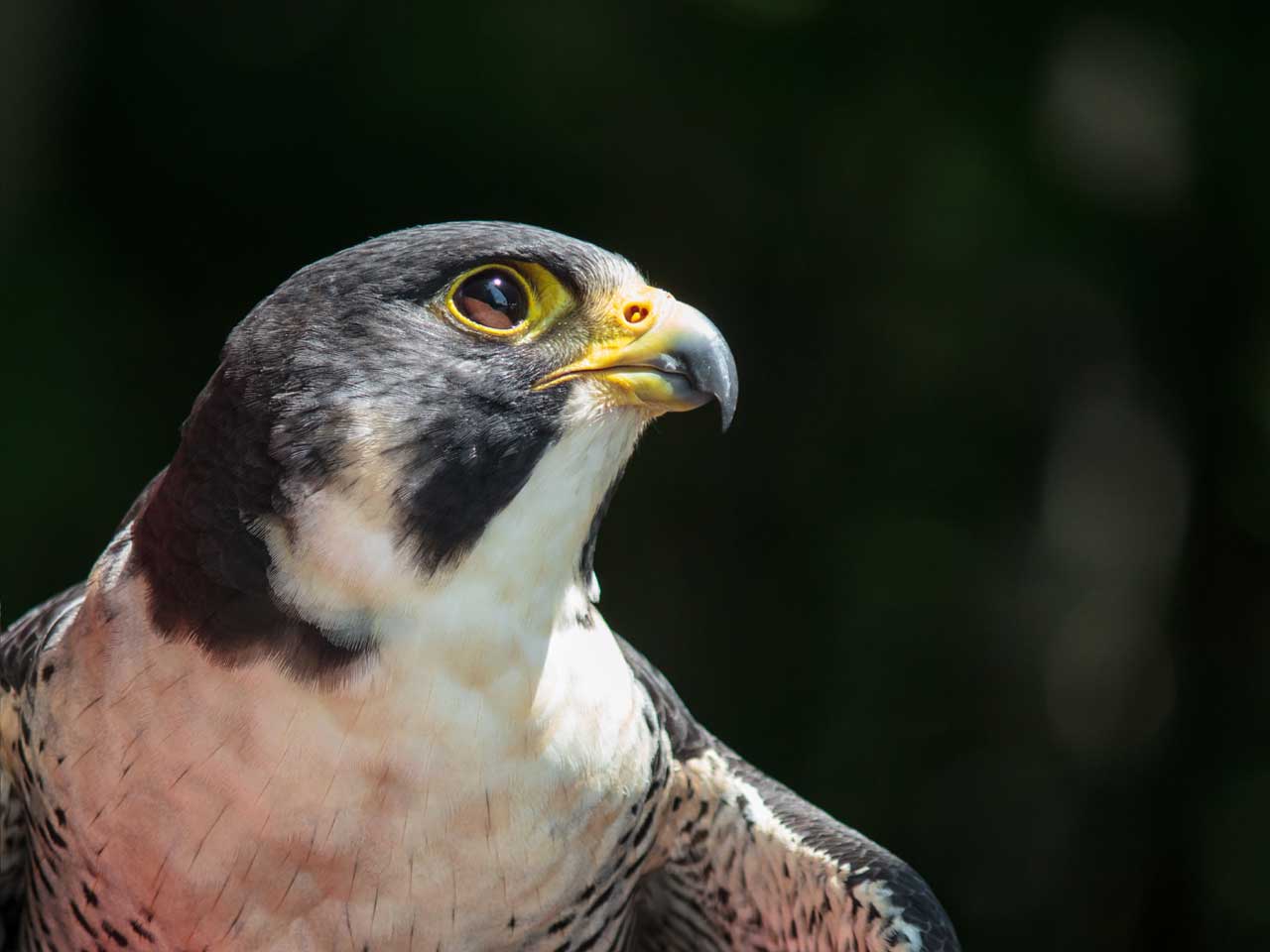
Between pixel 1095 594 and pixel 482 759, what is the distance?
3.74 m

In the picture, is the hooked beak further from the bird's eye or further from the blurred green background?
the blurred green background

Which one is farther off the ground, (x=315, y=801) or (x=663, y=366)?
(x=663, y=366)

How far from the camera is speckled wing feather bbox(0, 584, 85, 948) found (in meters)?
2.38

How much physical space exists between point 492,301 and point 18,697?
1020 mm

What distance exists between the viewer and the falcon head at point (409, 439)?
2.04 metres

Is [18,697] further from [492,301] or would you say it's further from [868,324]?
[868,324]

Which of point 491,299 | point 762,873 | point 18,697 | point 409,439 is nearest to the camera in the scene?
point 409,439

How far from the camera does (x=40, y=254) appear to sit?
4.72 meters

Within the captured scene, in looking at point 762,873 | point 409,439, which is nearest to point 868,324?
point 762,873

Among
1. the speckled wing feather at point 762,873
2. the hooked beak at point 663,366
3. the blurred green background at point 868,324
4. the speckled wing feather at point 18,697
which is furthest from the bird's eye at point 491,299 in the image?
the blurred green background at point 868,324

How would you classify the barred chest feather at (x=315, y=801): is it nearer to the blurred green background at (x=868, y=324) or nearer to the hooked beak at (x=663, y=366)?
the hooked beak at (x=663, y=366)

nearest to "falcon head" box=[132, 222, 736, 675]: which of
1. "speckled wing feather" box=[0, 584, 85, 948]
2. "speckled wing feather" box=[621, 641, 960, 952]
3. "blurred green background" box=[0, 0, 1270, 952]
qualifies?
"speckled wing feather" box=[0, 584, 85, 948]

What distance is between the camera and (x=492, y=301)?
7.14 feet

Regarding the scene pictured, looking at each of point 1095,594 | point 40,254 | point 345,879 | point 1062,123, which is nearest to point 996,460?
point 1095,594
